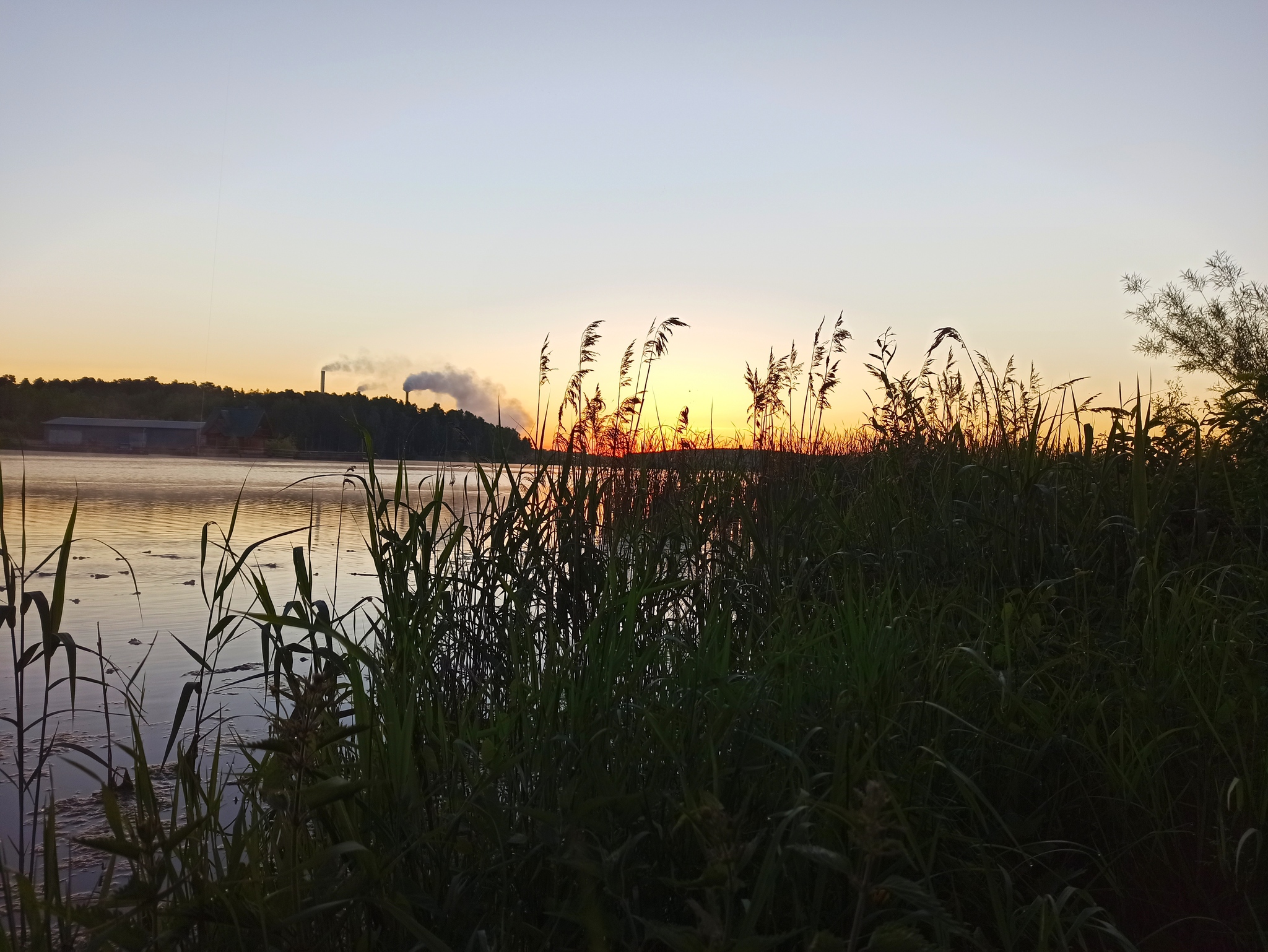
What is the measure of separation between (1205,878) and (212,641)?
448 cm

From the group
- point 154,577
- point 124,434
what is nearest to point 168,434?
point 124,434

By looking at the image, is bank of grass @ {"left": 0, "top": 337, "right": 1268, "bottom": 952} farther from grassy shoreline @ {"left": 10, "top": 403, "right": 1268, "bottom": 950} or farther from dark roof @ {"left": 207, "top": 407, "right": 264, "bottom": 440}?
dark roof @ {"left": 207, "top": 407, "right": 264, "bottom": 440}

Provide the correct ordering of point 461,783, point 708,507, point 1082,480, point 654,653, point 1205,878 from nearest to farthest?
point 1205,878
point 461,783
point 654,653
point 1082,480
point 708,507

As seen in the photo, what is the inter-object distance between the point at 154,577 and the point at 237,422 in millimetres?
43322

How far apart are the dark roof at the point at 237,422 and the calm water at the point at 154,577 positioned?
3004cm

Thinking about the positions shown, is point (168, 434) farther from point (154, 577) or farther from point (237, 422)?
point (154, 577)

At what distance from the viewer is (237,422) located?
4634 centimetres

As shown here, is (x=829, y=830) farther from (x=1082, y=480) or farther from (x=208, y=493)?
(x=208, y=493)

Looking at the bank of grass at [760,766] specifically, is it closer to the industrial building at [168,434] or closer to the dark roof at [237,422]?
the industrial building at [168,434]

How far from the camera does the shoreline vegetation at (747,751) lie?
149cm

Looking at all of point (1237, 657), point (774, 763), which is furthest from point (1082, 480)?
point (774, 763)

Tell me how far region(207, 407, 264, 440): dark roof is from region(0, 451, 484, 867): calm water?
3004 centimetres

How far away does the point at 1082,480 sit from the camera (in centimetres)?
396

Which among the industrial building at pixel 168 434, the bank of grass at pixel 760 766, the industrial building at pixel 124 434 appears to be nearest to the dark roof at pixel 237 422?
the industrial building at pixel 168 434
